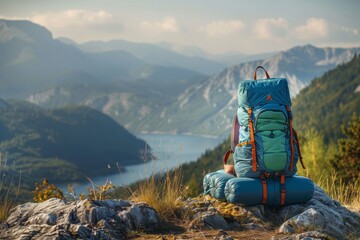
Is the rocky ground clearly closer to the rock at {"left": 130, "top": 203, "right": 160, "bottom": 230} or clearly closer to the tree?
the rock at {"left": 130, "top": 203, "right": 160, "bottom": 230}

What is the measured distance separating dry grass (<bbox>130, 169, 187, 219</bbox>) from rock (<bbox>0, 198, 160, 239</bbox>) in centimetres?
40

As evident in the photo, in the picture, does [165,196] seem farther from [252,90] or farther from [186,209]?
[252,90]

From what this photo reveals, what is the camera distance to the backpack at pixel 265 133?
23.2ft

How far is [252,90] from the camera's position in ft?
23.7

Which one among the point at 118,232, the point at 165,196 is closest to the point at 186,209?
the point at 165,196

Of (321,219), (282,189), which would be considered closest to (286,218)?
(282,189)

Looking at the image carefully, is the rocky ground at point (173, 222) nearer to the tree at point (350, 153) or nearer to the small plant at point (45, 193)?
the small plant at point (45, 193)

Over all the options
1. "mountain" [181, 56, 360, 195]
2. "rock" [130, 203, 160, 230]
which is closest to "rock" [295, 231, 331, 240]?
"rock" [130, 203, 160, 230]

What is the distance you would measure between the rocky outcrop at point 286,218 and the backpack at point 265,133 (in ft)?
1.92

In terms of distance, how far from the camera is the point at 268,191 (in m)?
6.99

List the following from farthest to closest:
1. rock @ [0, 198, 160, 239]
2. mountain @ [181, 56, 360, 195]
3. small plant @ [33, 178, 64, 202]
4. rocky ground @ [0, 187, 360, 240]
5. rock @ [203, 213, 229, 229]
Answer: mountain @ [181, 56, 360, 195] → small plant @ [33, 178, 64, 202] → rock @ [203, 213, 229, 229] → rocky ground @ [0, 187, 360, 240] → rock @ [0, 198, 160, 239]

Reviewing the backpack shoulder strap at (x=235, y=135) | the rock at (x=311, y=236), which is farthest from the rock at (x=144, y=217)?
the rock at (x=311, y=236)

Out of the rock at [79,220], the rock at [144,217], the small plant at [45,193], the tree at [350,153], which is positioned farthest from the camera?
the tree at [350,153]

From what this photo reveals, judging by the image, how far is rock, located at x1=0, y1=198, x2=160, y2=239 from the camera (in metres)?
5.36
